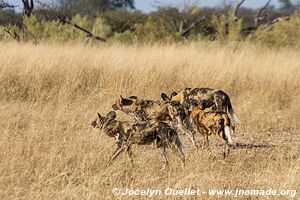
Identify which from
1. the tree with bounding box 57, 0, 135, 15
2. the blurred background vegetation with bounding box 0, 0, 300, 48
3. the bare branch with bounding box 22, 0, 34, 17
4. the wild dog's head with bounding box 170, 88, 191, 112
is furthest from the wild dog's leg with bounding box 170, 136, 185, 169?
the tree with bounding box 57, 0, 135, 15

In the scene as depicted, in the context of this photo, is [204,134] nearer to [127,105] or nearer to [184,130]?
[184,130]

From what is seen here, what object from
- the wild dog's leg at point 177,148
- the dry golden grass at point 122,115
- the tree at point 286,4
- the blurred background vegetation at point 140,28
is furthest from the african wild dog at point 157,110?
the tree at point 286,4

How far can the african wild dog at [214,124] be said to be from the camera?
19.0 ft

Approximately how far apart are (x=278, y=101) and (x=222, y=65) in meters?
1.54

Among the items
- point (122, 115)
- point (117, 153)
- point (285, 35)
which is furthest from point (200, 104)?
point (285, 35)

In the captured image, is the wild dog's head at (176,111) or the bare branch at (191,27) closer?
the wild dog's head at (176,111)

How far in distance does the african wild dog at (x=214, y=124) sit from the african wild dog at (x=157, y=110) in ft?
0.51

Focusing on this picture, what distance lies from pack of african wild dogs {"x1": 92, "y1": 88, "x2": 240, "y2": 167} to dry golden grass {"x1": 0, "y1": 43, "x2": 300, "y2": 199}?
0.15m

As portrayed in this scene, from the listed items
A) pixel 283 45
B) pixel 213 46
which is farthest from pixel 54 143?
pixel 283 45

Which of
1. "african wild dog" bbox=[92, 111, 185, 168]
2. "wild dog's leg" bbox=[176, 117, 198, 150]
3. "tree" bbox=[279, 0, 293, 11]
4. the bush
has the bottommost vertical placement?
"tree" bbox=[279, 0, 293, 11]

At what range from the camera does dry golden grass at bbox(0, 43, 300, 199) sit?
4.30 metres

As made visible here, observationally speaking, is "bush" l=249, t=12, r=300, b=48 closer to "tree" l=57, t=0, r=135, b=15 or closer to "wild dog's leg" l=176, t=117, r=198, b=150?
"tree" l=57, t=0, r=135, b=15

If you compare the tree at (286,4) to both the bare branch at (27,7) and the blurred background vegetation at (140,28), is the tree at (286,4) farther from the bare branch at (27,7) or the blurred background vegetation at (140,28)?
the bare branch at (27,7)

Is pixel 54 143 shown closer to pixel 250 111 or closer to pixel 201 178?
pixel 201 178
